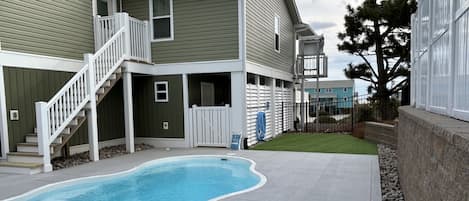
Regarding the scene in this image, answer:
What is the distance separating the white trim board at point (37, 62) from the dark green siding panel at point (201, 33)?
2.65 meters

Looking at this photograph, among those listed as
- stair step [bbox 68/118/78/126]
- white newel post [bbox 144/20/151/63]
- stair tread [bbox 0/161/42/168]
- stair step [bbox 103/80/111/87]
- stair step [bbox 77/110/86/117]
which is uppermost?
white newel post [bbox 144/20/151/63]

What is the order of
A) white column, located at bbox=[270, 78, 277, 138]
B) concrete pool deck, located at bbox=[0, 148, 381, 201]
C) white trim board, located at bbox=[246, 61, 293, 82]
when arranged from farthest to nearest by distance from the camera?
white column, located at bbox=[270, 78, 277, 138] < white trim board, located at bbox=[246, 61, 293, 82] < concrete pool deck, located at bbox=[0, 148, 381, 201]

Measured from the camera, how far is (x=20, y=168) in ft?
22.7

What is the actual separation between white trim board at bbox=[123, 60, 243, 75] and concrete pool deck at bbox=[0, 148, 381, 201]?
2711 mm

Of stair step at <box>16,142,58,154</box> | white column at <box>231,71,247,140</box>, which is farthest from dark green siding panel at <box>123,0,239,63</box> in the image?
stair step at <box>16,142,58,154</box>

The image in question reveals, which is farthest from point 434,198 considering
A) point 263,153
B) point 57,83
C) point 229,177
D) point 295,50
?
point 295,50

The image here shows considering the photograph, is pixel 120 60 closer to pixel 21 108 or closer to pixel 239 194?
pixel 21 108

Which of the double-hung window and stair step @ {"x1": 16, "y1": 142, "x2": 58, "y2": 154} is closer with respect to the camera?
stair step @ {"x1": 16, "y1": 142, "x2": 58, "y2": 154}

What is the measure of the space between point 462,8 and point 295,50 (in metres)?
14.8

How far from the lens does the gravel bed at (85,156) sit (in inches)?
306

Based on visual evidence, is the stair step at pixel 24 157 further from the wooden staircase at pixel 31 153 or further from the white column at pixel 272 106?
the white column at pixel 272 106

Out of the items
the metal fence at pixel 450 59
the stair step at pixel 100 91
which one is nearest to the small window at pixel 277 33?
the stair step at pixel 100 91

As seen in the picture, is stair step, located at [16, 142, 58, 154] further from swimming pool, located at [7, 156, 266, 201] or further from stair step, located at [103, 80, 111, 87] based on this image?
stair step, located at [103, 80, 111, 87]

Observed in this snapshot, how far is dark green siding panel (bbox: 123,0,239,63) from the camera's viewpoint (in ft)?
32.3
